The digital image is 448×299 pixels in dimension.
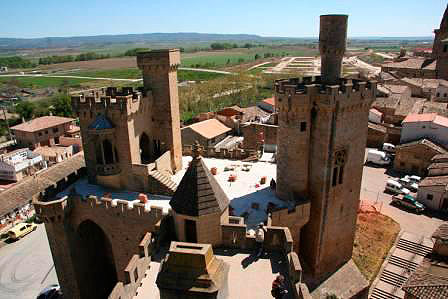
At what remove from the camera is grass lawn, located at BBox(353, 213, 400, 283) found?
28375 millimetres

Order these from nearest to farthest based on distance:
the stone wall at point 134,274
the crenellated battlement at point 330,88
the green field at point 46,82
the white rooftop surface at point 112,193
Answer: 1. the stone wall at point 134,274
2. the crenellated battlement at point 330,88
3. the white rooftop surface at point 112,193
4. the green field at point 46,82

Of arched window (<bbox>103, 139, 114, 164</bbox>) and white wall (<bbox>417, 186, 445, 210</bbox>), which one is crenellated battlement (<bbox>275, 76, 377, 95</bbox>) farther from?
white wall (<bbox>417, 186, 445, 210</bbox>)

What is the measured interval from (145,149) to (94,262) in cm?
996

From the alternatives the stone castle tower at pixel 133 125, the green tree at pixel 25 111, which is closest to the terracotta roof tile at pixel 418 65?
the stone castle tower at pixel 133 125

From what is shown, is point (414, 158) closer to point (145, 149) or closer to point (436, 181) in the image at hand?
point (436, 181)

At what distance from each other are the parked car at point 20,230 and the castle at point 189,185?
1719 centimetres

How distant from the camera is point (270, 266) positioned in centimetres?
1642

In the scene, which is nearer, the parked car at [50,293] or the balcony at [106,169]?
the balcony at [106,169]

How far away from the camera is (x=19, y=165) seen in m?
51.4

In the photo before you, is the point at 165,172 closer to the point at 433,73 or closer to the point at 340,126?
the point at 340,126

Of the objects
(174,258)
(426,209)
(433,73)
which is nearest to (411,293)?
(426,209)

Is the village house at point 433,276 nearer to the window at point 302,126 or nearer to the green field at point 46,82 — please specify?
the window at point 302,126

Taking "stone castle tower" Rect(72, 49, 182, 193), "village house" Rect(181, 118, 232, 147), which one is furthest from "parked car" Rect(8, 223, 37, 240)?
"village house" Rect(181, 118, 232, 147)

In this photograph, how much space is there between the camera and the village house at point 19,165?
50.8 meters
